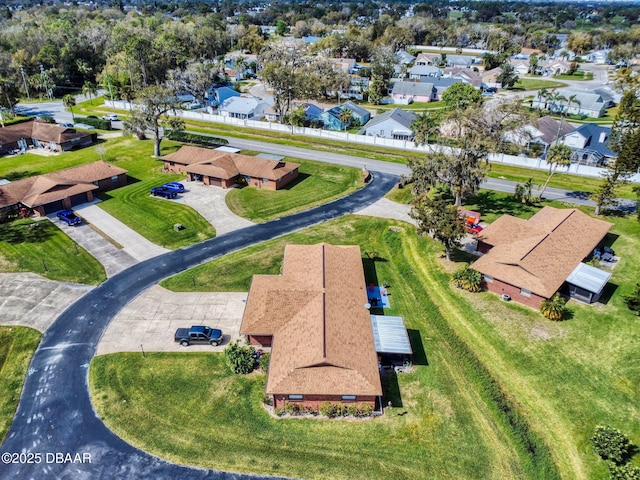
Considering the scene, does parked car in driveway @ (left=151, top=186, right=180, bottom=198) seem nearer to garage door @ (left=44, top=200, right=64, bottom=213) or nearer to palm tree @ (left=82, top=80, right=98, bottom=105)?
garage door @ (left=44, top=200, right=64, bottom=213)

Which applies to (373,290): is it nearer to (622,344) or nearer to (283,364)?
(283,364)

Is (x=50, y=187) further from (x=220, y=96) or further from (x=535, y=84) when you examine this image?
(x=535, y=84)

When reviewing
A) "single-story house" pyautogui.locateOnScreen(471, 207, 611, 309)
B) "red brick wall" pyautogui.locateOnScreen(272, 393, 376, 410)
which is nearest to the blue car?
"single-story house" pyautogui.locateOnScreen(471, 207, 611, 309)

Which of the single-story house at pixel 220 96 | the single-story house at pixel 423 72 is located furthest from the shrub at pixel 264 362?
the single-story house at pixel 423 72

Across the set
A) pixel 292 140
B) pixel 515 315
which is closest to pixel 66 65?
pixel 292 140

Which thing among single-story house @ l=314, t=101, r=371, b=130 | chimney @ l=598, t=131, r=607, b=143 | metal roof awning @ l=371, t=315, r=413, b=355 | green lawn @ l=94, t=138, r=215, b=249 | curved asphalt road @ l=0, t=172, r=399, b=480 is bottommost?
curved asphalt road @ l=0, t=172, r=399, b=480

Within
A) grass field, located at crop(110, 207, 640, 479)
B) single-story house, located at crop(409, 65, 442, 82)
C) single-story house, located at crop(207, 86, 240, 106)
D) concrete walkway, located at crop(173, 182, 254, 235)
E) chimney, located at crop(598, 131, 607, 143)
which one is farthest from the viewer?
single-story house, located at crop(409, 65, 442, 82)
